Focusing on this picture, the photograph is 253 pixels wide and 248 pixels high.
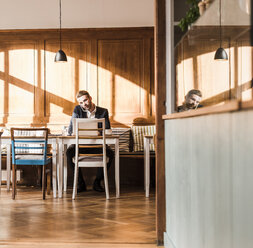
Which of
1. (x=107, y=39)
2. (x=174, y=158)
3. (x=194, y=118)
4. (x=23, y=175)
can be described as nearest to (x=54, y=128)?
(x=23, y=175)

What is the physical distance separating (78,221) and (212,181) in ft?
7.12

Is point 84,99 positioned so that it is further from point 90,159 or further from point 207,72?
point 207,72

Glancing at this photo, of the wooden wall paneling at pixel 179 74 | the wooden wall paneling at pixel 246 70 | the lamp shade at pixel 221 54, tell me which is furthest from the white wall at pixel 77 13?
the wooden wall paneling at pixel 246 70

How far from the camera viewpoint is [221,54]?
1.28 metres

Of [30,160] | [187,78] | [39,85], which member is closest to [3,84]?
[39,85]

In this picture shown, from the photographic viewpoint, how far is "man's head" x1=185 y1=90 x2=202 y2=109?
1.74 metres

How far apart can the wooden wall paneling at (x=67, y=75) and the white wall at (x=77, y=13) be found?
375mm

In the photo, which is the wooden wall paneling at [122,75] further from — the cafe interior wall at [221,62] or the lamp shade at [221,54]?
the lamp shade at [221,54]

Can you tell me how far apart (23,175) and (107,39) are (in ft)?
8.78

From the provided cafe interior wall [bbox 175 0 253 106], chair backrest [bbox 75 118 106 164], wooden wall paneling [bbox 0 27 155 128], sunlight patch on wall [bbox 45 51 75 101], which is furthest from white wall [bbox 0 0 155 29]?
cafe interior wall [bbox 175 0 253 106]

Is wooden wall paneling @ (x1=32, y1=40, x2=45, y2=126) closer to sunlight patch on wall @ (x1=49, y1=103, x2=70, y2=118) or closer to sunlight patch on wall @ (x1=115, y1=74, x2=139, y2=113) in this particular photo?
sunlight patch on wall @ (x1=49, y1=103, x2=70, y2=118)

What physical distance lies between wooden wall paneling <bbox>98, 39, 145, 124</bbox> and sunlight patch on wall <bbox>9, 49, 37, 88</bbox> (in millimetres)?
1171

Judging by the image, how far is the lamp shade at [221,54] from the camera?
1234 millimetres

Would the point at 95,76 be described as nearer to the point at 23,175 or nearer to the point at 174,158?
the point at 23,175
